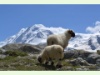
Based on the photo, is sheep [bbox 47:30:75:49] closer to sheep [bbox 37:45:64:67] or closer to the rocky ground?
the rocky ground

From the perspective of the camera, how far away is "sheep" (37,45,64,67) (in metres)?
23.8

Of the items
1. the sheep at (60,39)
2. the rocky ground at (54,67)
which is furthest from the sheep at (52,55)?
the sheep at (60,39)

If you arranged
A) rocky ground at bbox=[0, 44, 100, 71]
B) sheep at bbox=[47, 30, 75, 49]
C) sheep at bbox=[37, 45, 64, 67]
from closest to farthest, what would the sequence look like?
rocky ground at bbox=[0, 44, 100, 71], sheep at bbox=[37, 45, 64, 67], sheep at bbox=[47, 30, 75, 49]

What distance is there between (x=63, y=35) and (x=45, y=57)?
17.5 feet

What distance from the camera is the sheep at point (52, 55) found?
23.8 meters

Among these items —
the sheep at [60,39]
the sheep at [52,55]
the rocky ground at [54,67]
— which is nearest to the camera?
the rocky ground at [54,67]

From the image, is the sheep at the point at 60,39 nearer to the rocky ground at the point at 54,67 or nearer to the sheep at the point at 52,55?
the rocky ground at the point at 54,67

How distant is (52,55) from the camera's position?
2417cm

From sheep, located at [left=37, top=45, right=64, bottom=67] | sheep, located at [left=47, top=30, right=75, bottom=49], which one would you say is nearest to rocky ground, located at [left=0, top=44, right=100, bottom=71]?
sheep, located at [left=37, top=45, right=64, bottom=67]

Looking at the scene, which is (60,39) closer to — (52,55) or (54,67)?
(52,55)

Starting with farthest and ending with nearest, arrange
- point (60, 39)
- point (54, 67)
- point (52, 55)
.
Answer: point (60, 39) → point (52, 55) → point (54, 67)

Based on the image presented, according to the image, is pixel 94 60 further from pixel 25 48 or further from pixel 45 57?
pixel 25 48

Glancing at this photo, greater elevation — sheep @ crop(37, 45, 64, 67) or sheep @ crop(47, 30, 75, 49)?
sheep @ crop(47, 30, 75, 49)

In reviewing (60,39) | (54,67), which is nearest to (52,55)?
(54,67)
